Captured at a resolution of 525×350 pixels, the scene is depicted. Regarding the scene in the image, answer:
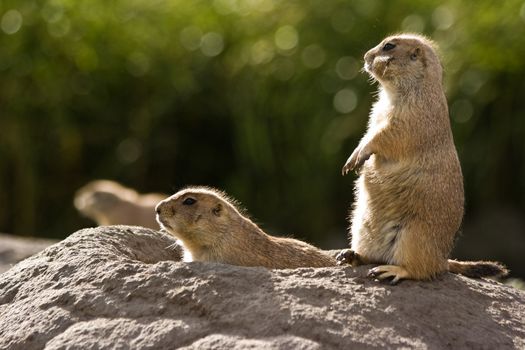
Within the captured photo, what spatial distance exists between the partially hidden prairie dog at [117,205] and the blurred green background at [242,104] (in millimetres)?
981

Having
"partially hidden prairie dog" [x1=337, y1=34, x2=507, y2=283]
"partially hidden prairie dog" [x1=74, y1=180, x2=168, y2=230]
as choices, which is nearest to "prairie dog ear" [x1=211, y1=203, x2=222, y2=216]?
"partially hidden prairie dog" [x1=337, y1=34, x2=507, y2=283]

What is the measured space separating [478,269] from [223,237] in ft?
5.62

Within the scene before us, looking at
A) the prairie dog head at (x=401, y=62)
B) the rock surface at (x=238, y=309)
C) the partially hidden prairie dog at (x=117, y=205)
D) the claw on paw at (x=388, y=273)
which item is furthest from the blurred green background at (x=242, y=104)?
the rock surface at (x=238, y=309)

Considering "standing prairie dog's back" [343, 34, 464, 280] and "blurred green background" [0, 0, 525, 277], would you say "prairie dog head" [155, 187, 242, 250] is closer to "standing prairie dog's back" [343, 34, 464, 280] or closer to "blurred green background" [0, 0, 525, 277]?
"standing prairie dog's back" [343, 34, 464, 280]

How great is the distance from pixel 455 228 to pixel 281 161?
28.4ft

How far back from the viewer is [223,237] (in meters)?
6.93

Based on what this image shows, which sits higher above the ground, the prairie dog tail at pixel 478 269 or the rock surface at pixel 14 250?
the prairie dog tail at pixel 478 269

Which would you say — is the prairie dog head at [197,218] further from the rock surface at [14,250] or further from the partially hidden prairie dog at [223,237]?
the rock surface at [14,250]

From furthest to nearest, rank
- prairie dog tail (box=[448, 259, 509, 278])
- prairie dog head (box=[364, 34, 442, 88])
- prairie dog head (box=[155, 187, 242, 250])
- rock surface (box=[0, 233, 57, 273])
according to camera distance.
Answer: rock surface (box=[0, 233, 57, 273]) → prairie dog head (box=[155, 187, 242, 250]) → prairie dog head (box=[364, 34, 442, 88]) → prairie dog tail (box=[448, 259, 509, 278])

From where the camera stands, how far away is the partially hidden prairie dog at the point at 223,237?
6824mm

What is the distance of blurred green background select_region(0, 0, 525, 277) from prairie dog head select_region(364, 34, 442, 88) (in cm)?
754

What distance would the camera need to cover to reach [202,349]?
5.10 metres

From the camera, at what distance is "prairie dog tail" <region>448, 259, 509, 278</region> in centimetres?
655

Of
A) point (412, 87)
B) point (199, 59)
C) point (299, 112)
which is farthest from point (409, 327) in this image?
point (199, 59)
